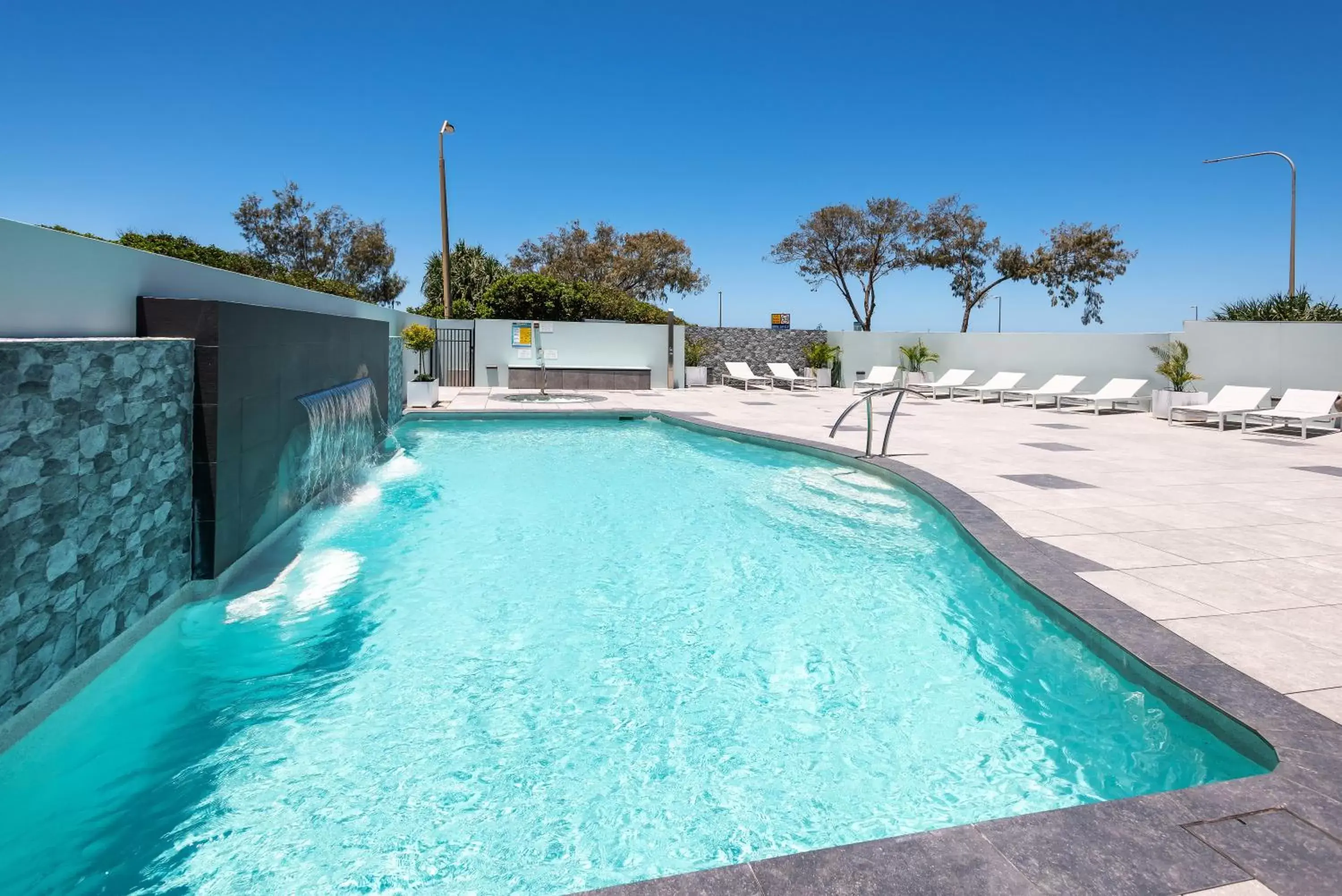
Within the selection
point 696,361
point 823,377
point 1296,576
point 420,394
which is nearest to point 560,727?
point 1296,576

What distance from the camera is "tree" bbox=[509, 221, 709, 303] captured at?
1529 inches

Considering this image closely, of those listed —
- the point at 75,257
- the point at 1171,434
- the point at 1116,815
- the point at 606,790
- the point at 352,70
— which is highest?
the point at 352,70

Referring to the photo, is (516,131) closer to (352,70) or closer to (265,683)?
(352,70)

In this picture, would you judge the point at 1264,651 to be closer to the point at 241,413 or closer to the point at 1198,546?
the point at 1198,546

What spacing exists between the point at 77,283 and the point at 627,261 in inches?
1459

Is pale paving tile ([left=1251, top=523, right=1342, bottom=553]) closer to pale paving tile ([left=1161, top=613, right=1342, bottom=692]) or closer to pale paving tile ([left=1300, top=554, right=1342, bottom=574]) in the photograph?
pale paving tile ([left=1300, top=554, right=1342, bottom=574])

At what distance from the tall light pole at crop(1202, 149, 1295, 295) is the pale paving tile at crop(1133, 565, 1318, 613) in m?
15.3

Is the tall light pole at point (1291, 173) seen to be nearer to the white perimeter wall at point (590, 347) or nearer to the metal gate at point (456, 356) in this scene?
the white perimeter wall at point (590, 347)

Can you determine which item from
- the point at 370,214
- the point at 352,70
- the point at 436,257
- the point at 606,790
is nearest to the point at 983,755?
the point at 606,790

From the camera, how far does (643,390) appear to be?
18156mm

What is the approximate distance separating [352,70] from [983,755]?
73.3 feet

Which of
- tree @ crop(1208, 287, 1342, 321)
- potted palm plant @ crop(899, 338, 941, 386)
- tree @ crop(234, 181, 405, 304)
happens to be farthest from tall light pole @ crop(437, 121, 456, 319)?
tree @ crop(234, 181, 405, 304)

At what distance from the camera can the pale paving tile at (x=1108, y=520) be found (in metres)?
5.00

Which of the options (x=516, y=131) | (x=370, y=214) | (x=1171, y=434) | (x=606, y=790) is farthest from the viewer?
(x=370, y=214)
